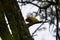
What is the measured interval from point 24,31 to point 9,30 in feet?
0.16

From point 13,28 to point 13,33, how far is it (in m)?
0.02

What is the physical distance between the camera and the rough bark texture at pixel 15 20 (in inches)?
20.7

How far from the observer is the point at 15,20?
1.79ft

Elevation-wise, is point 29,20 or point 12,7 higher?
point 12,7

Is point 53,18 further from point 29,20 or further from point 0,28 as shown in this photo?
point 0,28

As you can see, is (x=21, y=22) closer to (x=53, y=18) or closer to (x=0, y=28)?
(x=0, y=28)

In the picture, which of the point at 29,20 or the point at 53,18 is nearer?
the point at 29,20

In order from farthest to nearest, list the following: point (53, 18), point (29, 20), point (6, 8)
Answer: point (53, 18), point (29, 20), point (6, 8)

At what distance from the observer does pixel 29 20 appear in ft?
2.44

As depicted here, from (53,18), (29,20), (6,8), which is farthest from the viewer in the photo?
(53,18)

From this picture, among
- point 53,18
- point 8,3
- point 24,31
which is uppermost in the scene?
point 8,3

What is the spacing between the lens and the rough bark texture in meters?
0.52

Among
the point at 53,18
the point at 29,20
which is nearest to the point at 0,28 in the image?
the point at 29,20

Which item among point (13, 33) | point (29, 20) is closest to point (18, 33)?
point (13, 33)
